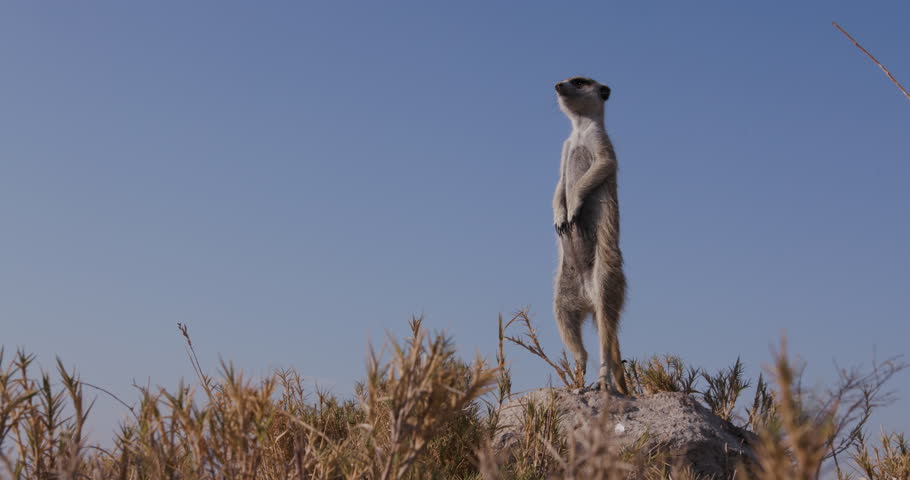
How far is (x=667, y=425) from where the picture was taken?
390 cm

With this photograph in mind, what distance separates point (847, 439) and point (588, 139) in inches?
106

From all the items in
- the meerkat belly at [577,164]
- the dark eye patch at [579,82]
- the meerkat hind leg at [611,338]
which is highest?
the dark eye patch at [579,82]

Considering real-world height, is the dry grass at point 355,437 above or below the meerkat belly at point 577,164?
below

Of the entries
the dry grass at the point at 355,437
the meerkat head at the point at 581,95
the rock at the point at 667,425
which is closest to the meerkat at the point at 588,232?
the meerkat head at the point at 581,95

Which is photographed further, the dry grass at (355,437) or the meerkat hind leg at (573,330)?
the meerkat hind leg at (573,330)

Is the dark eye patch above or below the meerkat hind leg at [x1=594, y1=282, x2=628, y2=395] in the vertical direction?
above

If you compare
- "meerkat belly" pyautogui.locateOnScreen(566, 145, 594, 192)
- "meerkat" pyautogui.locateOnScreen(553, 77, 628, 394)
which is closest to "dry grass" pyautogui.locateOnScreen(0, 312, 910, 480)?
"meerkat" pyautogui.locateOnScreen(553, 77, 628, 394)

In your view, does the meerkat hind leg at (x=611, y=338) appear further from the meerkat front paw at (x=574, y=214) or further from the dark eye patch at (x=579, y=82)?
the dark eye patch at (x=579, y=82)

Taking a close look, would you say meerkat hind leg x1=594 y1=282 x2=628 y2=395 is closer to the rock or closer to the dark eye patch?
the rock

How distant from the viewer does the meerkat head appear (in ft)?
18.7

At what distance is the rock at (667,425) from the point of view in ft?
12.2

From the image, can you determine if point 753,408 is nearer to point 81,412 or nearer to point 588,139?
point 588,139

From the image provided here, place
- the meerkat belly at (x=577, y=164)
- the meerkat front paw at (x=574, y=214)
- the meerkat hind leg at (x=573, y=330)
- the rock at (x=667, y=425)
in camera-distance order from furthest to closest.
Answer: the meerkat belly at (x=577, y=164)
the meerkat front paw at (x=574, y=214)
the meerkat hind leg at (x=573, y=330)
the rock at (x=667, y=425)

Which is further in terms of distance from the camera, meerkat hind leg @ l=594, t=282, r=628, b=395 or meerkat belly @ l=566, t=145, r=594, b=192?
meerkat belly @ l=566, t=145, r=594, b=192
